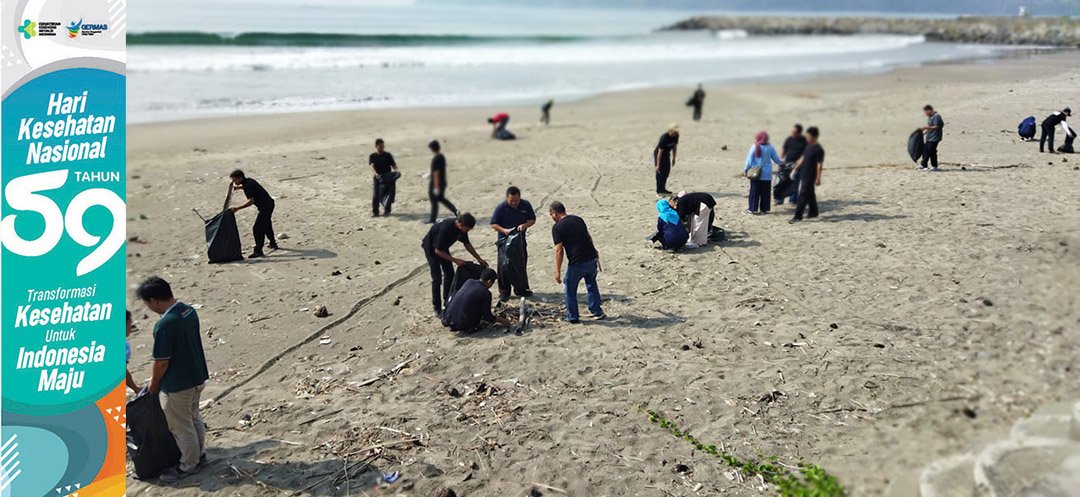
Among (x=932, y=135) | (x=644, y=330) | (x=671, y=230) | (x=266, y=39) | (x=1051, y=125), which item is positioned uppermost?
(x=266, y=39)

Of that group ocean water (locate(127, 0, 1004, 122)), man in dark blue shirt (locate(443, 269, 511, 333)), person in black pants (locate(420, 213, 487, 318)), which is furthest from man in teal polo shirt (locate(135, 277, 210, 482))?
ocean water (locate(127, 0, 1004, 122))

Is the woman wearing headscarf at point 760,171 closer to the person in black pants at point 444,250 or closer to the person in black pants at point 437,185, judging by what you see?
the person in black pants at point 437,185

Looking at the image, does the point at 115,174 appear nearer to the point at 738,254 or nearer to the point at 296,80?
the point at 738,254

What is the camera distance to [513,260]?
9922 millimetres

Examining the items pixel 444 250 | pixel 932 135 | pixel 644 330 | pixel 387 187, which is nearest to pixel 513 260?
pixel 444 250

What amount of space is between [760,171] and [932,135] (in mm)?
3856

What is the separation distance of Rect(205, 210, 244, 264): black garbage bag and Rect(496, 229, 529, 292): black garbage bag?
488 centimetres

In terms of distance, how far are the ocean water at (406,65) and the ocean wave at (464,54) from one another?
0.08m

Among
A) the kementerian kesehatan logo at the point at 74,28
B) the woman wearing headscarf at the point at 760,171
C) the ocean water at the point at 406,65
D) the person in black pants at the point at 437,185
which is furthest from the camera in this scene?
the ocean water at the point at 406,65

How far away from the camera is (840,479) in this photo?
6164 millimetres

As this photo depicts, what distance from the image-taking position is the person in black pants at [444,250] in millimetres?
9273

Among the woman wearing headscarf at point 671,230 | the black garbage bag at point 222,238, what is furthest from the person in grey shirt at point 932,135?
the black garbage bag at point 222,238

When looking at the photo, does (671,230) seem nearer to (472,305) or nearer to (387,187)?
(472,305)

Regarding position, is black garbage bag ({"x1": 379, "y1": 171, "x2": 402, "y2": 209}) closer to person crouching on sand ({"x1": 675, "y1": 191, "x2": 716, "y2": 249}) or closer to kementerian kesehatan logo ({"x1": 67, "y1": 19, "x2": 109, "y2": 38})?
person crouching on sand ({"x1": 675, "y1": 191, "x2": 716, "y2": 249})
